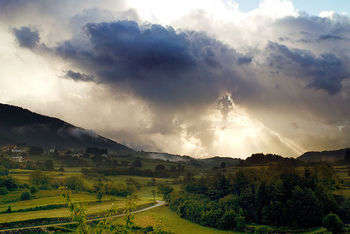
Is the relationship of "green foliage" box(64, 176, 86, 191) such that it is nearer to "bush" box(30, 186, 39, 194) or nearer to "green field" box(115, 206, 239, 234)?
"bush" box(30, 186, 39, 194)

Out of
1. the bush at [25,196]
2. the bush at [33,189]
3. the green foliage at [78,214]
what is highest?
the green foliage at [78,214]

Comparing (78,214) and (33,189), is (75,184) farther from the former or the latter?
(78,214)

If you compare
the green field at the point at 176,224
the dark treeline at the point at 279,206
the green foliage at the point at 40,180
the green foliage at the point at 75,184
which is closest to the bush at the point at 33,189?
the green foliage at the point at 40,180

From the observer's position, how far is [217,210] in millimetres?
98062

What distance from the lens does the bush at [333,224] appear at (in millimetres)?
76037

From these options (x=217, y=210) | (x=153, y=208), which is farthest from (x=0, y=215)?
(x=217, y=210)

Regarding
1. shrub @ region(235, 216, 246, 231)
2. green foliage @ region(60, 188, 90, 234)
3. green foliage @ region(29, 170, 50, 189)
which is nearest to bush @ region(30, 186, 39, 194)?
green foliage @ region(29, 170, 50, 189)

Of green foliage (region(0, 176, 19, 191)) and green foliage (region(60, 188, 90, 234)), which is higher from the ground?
green foliage (region(60, 188, 90, 234))

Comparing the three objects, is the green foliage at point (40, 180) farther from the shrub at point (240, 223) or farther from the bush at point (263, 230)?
the bush at point (263, 230)

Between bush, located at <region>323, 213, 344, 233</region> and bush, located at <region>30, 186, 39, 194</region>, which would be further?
bush, located at <region>30, 186, 39, 194</region>

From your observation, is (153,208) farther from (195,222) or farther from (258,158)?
(258,158)

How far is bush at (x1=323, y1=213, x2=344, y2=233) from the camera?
249 feet

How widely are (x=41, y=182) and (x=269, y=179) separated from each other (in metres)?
116

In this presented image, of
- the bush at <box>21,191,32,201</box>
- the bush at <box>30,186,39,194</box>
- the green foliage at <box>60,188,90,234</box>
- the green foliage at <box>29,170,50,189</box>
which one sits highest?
the green foliage at <box>60,188,90,234</box>
